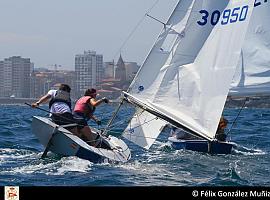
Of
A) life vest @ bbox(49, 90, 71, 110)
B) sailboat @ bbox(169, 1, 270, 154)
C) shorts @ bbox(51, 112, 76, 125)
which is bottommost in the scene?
shorts @ bbox(51, 112, 76, 125)

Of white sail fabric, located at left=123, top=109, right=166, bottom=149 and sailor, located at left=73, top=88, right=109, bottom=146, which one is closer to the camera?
sailor, located at left=73, top=88, right=109, bottom=146

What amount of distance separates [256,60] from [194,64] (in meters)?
2.28

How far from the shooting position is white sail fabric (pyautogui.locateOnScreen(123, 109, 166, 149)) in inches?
491

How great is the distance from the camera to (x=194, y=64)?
11.8m

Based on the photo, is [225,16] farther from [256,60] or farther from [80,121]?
[80,121]

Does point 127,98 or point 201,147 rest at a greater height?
point 127,98

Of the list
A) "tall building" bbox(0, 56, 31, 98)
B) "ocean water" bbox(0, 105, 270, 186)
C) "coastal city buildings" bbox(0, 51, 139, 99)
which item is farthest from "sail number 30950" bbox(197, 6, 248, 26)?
"tall building" bbox(0, 56, 31, 98)

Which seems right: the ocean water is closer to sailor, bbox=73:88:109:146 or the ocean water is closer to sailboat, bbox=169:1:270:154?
sailboat, bbox=169:1:270:154

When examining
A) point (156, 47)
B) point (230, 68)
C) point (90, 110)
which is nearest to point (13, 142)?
point (90, 110)

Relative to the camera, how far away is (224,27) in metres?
11.6

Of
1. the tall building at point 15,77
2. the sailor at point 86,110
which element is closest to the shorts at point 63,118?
the sailor at point 86,110

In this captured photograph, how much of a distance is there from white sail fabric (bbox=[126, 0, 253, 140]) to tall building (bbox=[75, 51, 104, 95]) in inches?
4276
